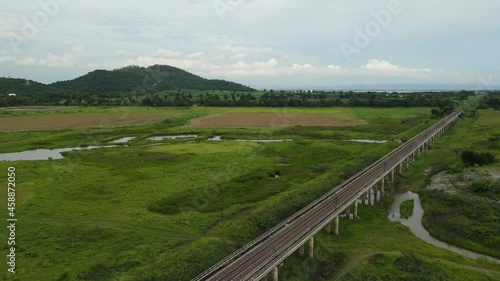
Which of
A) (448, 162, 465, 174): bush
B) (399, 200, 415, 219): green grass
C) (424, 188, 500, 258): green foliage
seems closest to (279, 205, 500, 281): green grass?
(424, 188, 500, 258): green foliage

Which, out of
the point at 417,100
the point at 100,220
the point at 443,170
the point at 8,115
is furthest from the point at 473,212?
the point at 417,100

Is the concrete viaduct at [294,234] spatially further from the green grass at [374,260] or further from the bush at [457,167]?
the bush at [457,167]

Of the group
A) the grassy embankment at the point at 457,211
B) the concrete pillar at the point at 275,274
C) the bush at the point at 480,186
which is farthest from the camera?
the bush at the point at 480,186

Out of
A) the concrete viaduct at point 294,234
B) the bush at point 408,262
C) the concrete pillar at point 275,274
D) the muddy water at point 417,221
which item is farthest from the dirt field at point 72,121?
the bush at point 408,262

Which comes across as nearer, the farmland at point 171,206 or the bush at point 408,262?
the bush at point 408,262

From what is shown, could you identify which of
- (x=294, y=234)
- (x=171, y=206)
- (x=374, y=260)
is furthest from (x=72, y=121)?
(x=374, y=260)

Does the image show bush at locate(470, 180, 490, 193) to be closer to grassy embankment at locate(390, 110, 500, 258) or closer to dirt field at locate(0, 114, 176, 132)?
grassy embankment at locate(390, 110, 500, 258)
